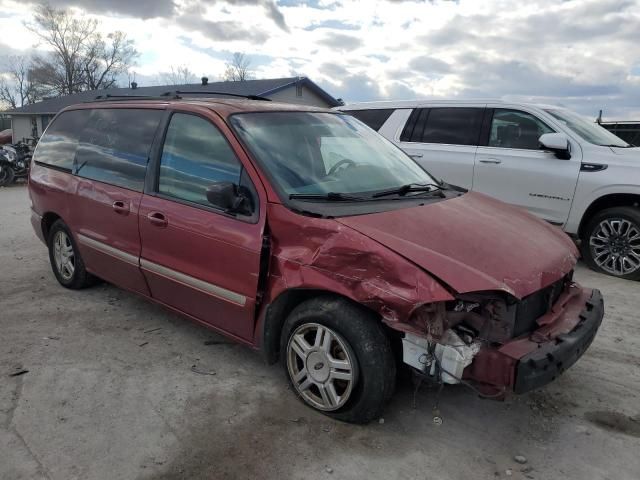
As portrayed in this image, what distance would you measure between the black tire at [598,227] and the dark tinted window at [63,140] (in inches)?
209

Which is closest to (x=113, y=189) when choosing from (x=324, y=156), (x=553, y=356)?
(x=324, y=156)

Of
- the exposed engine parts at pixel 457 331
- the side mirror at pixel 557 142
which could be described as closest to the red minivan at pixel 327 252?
the exposed engine parts at pixel 457 331

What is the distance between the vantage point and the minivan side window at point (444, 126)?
6.57 metres

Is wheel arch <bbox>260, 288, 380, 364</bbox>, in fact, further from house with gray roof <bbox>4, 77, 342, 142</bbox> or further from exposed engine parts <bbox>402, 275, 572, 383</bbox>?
house with gray roof <bbox>4, 77, 342, 142</bbox>

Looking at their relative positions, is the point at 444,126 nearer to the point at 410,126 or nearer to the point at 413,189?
the point at 410,126

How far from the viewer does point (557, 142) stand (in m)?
5.68

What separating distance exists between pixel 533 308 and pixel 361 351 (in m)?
0.98

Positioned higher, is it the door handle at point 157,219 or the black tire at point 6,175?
the door handle at point 157,219

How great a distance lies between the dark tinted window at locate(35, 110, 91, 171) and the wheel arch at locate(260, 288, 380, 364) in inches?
105

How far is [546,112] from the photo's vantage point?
615 cm

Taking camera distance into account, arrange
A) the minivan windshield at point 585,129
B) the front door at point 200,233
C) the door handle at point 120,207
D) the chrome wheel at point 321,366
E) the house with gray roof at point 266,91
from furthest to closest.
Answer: the house with gray roof at point 266,91 → the minivan windshield at point 585,129 → the door handle at point 120,207 → the front door at point 200,233 → the chrome wheel at point 321,366

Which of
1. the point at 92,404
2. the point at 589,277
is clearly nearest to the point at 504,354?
the point at 92,404

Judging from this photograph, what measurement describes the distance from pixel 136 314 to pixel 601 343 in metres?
3.81

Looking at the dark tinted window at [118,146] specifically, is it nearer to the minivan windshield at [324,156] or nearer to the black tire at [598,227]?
the minivan windshield at [324,156]
